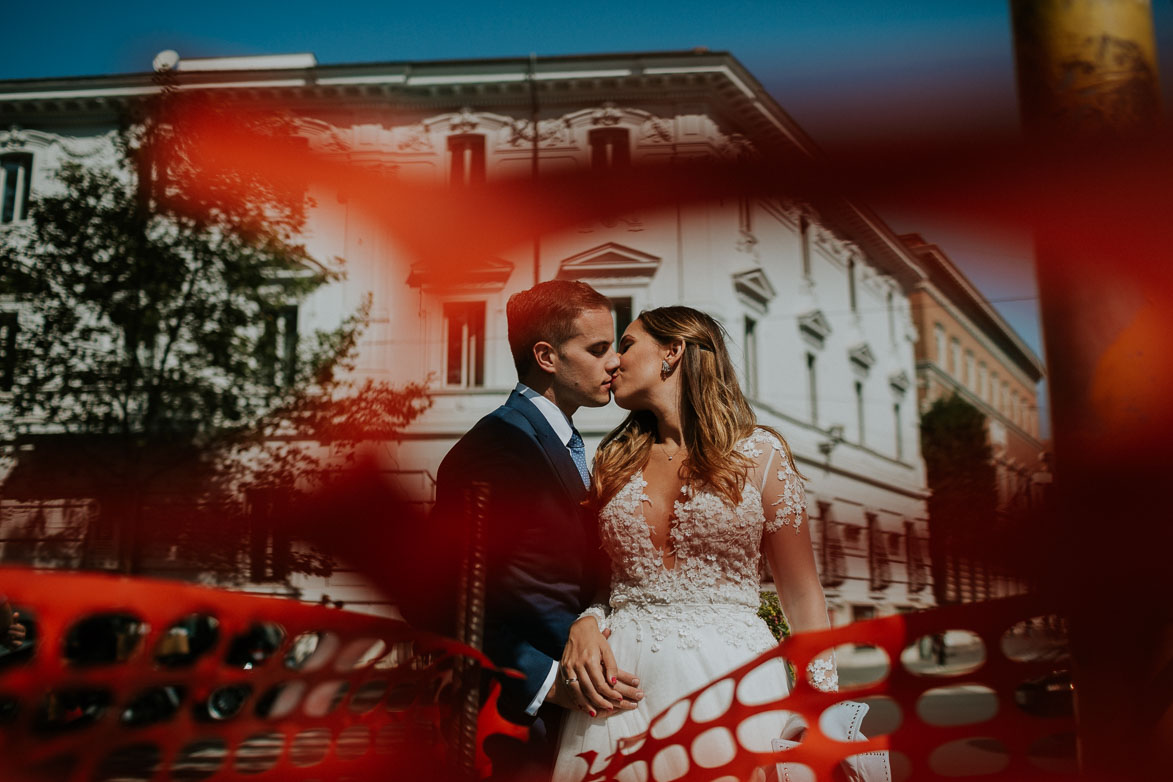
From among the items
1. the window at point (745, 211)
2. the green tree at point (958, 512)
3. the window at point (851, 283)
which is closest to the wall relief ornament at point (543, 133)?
the window at point (745, 211)

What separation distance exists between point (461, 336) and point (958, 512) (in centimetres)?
67

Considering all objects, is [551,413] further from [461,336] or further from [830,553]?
[830,553]

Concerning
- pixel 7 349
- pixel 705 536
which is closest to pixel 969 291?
pixel 705 536

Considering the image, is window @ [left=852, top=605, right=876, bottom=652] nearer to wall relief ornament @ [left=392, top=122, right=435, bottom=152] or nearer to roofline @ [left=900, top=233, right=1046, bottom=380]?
roofline @ [left=900, top=233, right=1046, bottom=380]

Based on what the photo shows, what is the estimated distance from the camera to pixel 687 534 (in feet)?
5.37

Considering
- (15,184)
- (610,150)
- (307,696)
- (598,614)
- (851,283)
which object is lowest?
(307,696)

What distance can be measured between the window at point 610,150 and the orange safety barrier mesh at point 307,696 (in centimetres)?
60

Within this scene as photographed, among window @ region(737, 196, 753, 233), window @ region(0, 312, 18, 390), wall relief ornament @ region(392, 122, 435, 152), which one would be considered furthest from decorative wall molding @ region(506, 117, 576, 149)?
window @ region(0, 312, 18, 390)

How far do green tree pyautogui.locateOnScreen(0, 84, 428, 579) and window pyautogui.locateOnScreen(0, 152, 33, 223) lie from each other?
44mm

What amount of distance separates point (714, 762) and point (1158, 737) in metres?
0.54

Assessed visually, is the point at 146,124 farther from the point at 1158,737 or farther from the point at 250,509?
the point at 1158,737

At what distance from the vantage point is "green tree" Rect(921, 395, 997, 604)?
964 mm

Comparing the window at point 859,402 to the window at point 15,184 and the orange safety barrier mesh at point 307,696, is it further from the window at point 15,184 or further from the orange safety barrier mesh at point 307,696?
the window at point 15,184

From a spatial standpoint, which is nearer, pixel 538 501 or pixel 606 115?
pixel 606 115
